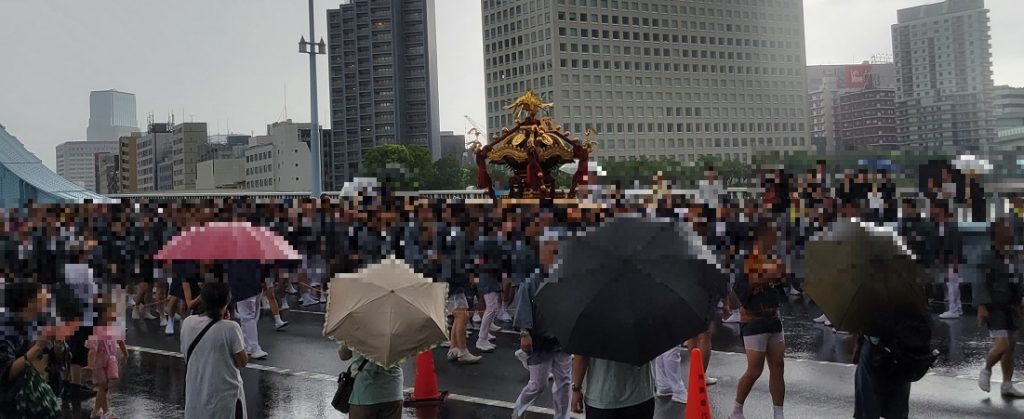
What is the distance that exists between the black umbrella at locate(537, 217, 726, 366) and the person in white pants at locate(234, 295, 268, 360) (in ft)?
23.8

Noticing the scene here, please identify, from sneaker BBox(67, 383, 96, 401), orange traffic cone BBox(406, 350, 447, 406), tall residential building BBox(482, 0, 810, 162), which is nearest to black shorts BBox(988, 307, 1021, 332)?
orange traffic cone BBox(406, 350, 447, 406)

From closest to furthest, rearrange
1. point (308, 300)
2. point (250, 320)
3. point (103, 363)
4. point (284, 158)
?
1. point (103, 363)
2. point (250, 320)
3. point (308, 300)
4. point (284, 158)

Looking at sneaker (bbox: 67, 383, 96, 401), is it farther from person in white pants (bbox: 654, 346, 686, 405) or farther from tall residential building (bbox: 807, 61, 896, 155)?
tall residential building (bbox: 807, 61, 896, 155)

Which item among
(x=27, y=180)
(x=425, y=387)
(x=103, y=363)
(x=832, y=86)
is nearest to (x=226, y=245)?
(x=103, y=363)

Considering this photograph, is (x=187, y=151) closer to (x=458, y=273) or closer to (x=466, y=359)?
(x=458, y=273)

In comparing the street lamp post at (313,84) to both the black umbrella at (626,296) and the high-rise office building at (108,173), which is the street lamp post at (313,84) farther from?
the high-rise office building at (108,173)

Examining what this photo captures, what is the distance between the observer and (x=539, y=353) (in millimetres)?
6957

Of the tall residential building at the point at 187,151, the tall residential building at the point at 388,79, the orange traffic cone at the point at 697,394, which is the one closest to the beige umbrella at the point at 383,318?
the orange traffic cone at the point at 697,394

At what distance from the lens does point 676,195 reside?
459 inches

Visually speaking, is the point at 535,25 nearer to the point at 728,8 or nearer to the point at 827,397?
the point at 728,8

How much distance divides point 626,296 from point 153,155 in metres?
148

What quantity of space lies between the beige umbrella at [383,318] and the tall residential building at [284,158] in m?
99.2

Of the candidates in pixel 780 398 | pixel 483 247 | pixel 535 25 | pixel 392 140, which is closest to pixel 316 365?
pixel 483 247

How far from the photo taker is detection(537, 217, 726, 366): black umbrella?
14.8 feet
